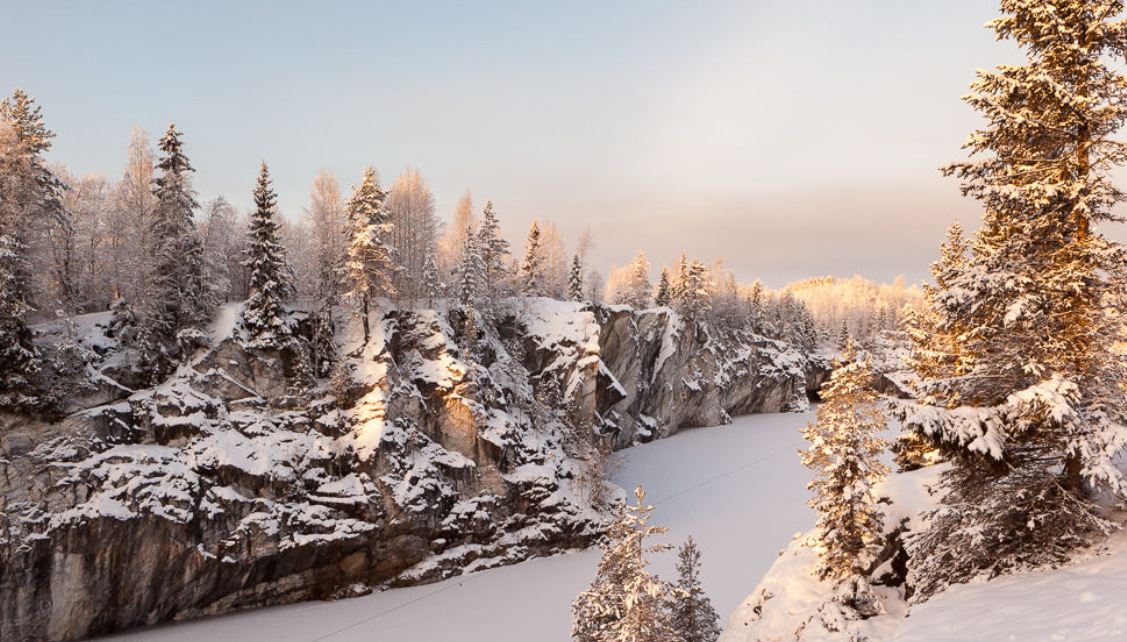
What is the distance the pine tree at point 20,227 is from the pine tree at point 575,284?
42.1 meters

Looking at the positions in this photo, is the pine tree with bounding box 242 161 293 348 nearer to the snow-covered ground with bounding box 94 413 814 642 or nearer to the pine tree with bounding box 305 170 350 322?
the pine tree with bounding box 305 170 350 322

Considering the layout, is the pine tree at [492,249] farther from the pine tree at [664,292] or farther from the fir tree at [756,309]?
the fir tree at [756,309]

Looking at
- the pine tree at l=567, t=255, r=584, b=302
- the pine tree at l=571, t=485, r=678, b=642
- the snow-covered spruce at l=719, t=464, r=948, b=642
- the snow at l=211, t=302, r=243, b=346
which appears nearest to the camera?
the snow-covered spruce at l=719, t=464, r=948, b=642

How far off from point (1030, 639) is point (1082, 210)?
710 cm

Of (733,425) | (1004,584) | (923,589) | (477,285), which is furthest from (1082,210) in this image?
(733,425)

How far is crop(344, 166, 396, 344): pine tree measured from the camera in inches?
1313

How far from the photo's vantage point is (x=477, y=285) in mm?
43219

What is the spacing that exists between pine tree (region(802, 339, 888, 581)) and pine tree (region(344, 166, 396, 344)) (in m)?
27.3

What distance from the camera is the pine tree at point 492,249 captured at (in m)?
49.5

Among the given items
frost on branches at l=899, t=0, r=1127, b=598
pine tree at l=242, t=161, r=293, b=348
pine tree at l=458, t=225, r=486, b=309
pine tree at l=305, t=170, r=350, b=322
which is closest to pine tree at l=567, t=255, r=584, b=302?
pine tree at l=458, t=225, r=486, b=309

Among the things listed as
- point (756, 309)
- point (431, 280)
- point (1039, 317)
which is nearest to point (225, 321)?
point (431, 280)

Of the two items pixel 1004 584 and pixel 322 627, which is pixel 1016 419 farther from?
pixel 322 627

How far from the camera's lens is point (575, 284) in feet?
195

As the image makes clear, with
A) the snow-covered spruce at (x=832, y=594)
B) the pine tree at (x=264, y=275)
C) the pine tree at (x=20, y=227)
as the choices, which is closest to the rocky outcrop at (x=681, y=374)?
the pine tree at (x=264, y=275)
